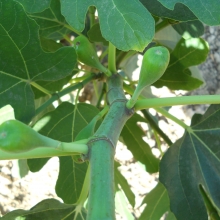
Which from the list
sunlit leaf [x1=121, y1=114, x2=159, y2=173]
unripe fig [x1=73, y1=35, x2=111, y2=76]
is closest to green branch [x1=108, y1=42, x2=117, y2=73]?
unripe fig [x1=73, y1=35, x2=111, y2=76]

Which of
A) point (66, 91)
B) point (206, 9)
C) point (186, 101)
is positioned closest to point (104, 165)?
point (186, 101)

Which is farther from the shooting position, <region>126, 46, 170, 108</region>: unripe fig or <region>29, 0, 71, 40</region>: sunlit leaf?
<region>29, 0, 71, 40</region>: sunlit leaf


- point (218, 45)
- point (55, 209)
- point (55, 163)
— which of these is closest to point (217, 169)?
point (55, 209)

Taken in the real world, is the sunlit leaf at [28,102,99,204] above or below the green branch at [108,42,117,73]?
below

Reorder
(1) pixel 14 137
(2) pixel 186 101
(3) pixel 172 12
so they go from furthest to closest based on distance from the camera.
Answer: (3) pixel 172 12, (2) pixel 186 101, (1) pixel 14 137

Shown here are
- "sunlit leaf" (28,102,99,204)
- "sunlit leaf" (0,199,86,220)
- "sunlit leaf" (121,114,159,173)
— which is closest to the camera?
"sunlit leaf" (0,199,86,220)

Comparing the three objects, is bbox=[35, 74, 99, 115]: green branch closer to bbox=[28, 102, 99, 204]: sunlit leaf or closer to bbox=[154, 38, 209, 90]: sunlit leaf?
bbox=[28, 102, 99, 204]: sunlit leaf

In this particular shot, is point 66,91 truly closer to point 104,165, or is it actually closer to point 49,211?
point 49,211

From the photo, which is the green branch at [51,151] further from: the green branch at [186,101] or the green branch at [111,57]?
the green branch at [111,57]

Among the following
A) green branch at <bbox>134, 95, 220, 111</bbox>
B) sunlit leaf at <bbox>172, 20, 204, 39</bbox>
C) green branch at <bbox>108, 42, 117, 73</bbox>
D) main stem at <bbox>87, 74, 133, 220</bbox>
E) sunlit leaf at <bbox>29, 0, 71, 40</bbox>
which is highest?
sunlit leaf at <bbox>29, 0, 71, 40</bbox>
